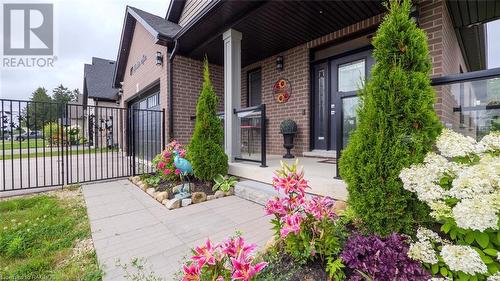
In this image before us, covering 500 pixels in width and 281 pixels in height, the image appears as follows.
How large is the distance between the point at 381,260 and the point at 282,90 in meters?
4.59

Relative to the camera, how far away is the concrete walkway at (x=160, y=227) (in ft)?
7.03

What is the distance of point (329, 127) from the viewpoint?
16.0 feet

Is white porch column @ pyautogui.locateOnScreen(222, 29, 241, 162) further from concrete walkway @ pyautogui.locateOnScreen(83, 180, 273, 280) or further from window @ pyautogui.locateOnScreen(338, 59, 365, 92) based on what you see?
window @ pyautogui.locateOnScreen(338, 59, 365, 92)

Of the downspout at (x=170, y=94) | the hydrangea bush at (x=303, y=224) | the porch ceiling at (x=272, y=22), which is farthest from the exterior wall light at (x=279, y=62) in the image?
the hydrangea bush at (x=303, y=224)

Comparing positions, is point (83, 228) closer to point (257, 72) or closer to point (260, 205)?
point (260, 205)

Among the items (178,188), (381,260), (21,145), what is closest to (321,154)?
(178,188)

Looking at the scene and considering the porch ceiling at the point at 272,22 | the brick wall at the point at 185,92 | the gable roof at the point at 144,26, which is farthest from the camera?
the brick wall at the point at 185,92

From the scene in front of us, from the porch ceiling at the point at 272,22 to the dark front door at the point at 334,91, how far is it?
68 centimetres

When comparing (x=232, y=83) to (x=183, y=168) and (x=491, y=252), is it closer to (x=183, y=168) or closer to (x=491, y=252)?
(x=183, y=168)

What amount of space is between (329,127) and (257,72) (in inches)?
107

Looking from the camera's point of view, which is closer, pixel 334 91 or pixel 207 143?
pixel 207 143

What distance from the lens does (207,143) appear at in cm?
411

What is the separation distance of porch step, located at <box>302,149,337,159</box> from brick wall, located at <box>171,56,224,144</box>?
301 cm

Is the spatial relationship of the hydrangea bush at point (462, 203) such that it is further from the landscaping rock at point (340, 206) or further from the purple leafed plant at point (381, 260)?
the landscaping rock at point (340, 206)
